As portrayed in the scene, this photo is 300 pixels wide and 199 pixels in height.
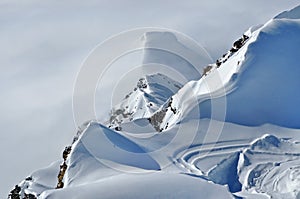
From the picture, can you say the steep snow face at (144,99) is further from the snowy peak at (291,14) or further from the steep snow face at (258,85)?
the steep snow face at (258,85)

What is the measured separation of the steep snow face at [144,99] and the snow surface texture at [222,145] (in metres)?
47.8

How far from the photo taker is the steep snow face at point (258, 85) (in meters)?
40.5

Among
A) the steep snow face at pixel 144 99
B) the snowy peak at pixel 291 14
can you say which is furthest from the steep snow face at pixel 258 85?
the steep snow face at pixel 144 99

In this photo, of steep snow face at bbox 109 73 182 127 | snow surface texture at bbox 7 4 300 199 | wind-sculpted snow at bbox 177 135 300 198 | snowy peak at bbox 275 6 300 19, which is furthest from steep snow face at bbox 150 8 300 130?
steep snow face at bbox 109 73 182 127

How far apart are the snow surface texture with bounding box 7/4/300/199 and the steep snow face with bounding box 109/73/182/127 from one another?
47.8 meters

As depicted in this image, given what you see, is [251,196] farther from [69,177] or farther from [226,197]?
[69,177]

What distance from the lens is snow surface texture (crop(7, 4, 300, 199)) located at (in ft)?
96.6

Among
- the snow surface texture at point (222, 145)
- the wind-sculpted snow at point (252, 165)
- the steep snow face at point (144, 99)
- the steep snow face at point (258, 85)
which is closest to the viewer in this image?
the snow surface texture at point (222, 145)

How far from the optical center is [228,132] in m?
38.8

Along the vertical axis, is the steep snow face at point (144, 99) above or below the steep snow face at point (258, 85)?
above

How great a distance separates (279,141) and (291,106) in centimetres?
510

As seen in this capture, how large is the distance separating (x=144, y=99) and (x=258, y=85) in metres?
65.0

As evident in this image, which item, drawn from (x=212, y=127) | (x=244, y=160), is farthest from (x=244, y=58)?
(x=244, y=160)

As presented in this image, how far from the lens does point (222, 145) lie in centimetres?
3706
